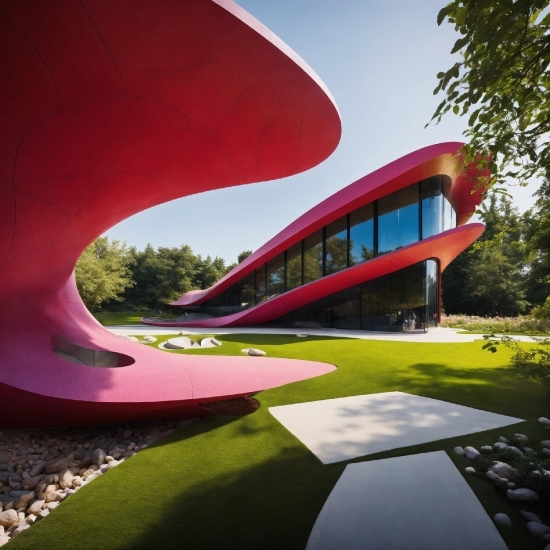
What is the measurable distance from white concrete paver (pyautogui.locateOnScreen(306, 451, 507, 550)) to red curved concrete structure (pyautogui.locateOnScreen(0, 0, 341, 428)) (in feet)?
8.19

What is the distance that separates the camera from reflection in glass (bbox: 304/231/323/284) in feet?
58.2

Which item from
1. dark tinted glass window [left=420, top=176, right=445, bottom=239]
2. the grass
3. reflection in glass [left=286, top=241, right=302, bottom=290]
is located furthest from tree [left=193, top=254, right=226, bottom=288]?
dark tinted glass window [left=420, top=176, right=445, bottom=239]

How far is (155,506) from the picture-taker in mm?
2637

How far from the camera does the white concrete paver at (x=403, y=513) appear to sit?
2.08m

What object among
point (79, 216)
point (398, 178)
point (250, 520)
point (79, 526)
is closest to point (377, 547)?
point (250, 520)

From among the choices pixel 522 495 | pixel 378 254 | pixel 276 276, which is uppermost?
pixel 378 254

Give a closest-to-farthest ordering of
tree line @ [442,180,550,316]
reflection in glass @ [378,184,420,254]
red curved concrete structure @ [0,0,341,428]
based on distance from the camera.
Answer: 1. red curved concrete structure @ [0,0,341,428]
2. reflection in glass @ [378,184,420,254]
3. tree line @ [442,180,550,316]

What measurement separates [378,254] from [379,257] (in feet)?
2.23

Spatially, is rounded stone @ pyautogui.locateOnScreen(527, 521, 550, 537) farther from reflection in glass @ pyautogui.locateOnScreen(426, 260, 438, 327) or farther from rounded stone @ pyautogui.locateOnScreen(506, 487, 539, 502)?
reflection in glass @ pyautogui.locateOnScreen(426, 260, 438, 327)

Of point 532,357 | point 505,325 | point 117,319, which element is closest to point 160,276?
point 117,319

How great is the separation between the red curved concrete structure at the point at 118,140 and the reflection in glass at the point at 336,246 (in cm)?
1213

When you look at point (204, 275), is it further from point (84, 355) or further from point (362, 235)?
point (84, 355)

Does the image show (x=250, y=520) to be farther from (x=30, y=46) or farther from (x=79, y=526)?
(x=30, y=46)

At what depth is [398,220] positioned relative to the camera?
15617 mm
